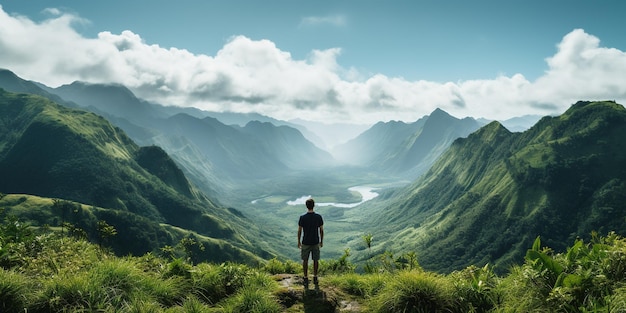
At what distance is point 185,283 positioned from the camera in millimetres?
13852

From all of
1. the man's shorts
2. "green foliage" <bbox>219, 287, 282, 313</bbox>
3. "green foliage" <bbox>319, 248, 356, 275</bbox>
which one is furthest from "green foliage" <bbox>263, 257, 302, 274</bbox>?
"green foliage" <bbox>219, 287, 282, 313</bbox>

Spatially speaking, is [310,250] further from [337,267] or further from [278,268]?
[337,267]

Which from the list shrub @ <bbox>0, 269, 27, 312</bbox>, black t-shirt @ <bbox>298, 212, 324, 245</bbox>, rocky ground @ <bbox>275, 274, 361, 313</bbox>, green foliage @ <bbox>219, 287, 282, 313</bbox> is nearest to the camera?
shrub @ <bbox>0, 269, 27, 312</bbox>

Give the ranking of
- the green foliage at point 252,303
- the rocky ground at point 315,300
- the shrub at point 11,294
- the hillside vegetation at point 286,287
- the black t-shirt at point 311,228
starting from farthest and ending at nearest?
the black t-shirt at point 311,228 < the rocky ground at point 315,300 < the green foliage at point 252,303 < the shrub at point 11,294 < the hillside vegetation at point 286,287

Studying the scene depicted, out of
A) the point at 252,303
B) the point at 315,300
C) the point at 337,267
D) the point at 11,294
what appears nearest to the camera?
the point at 11,294

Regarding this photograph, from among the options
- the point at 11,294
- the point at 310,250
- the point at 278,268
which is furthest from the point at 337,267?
the point at 11,294

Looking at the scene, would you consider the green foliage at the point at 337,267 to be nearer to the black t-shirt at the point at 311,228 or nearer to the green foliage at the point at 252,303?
the black t-shirt at the point at 311,228

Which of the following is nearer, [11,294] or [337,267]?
[11,294]

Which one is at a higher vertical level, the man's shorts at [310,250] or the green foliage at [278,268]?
the man's shorts at [310,250]

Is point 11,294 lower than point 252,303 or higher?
higher

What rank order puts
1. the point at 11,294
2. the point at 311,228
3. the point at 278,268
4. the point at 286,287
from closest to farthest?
the point at 11,294, the point at 286,287, the point at 311,228, the point at 278,268

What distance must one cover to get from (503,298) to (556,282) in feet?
7.64

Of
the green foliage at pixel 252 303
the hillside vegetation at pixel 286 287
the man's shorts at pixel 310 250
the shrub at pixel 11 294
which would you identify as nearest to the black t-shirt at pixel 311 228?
the man's shorts at pixel 310 250

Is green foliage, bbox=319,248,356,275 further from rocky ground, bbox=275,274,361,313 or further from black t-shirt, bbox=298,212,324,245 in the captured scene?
rocky ground, bbox=275,274,361,313
